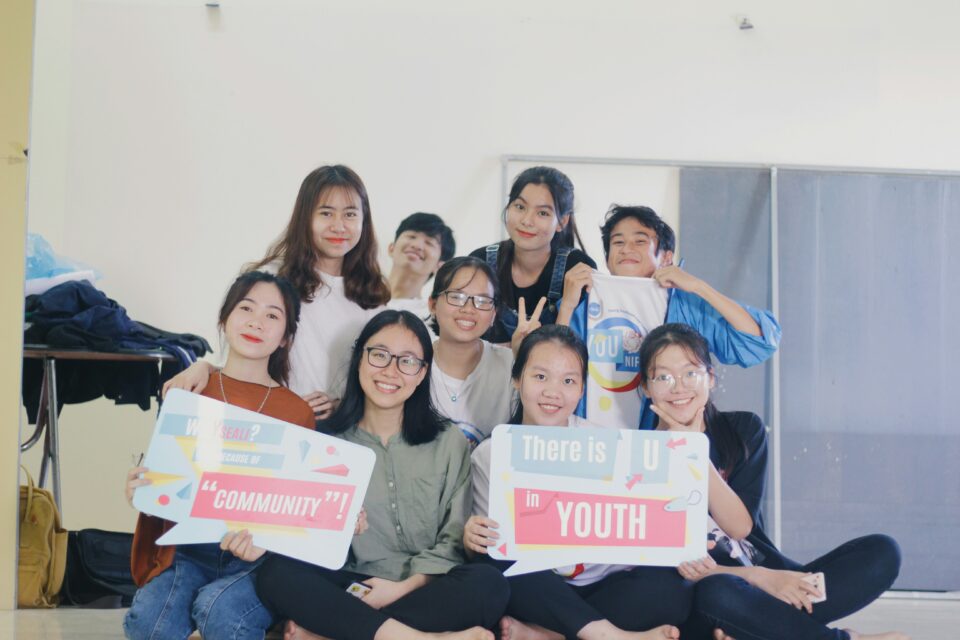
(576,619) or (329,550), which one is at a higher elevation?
(329,550)

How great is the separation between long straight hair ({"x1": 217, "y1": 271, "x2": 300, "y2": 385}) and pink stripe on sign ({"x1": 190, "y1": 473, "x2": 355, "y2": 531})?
1.44 ft

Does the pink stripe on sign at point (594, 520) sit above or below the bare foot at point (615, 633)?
above

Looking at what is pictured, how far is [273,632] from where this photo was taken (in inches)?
94.3

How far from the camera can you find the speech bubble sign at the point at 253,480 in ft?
7.24

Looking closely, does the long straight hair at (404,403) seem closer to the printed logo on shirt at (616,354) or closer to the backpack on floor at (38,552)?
the printed logo on shirt at (616,354)

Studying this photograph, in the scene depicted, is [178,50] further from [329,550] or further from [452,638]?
[452,638]

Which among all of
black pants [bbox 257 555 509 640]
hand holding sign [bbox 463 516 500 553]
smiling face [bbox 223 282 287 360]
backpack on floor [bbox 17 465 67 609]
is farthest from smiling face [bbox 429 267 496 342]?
backpack on floor [bbox 17 465 67 609]

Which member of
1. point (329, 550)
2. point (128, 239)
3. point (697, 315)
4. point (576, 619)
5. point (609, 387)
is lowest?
point (576, 619)

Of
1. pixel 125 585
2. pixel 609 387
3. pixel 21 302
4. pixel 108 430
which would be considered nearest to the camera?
pixel 609 387

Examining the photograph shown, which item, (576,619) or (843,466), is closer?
(576,619)

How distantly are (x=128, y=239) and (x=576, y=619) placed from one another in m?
2.42

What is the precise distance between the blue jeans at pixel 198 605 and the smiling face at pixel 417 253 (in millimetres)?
1567

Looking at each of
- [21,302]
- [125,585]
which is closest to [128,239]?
[21,302]

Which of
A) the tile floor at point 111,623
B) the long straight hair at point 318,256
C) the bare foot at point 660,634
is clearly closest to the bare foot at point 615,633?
the bare foot at point 660,634
